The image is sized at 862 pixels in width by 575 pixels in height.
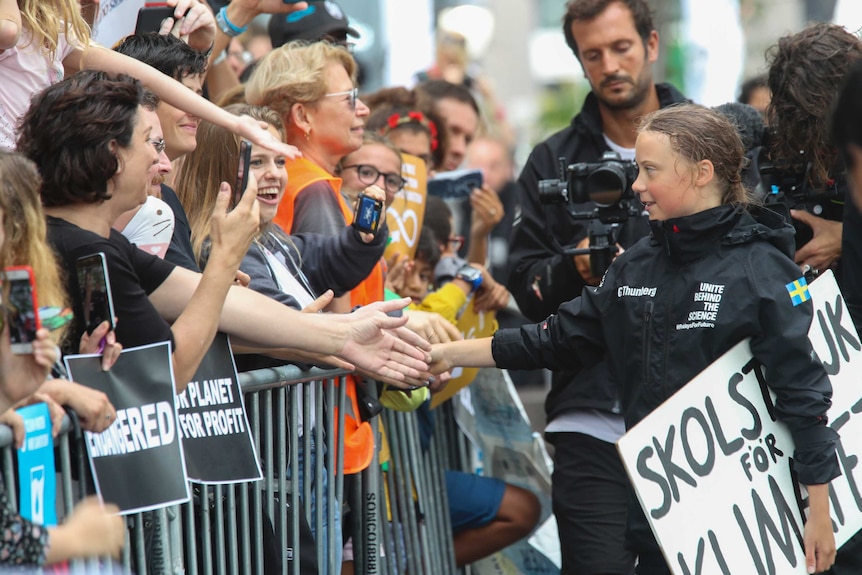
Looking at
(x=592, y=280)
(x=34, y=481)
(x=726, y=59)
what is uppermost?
(x=726, y=59)

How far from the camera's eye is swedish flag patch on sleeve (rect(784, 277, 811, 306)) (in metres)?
3.77

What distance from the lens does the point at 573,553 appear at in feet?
16.3

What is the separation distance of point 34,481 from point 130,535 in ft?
1.66

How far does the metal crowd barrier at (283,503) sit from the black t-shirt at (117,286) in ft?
0.98

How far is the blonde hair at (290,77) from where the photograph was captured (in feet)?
16.7

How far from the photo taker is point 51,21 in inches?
148

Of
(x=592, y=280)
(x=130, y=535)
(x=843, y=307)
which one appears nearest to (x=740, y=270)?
(x=843, y=307)

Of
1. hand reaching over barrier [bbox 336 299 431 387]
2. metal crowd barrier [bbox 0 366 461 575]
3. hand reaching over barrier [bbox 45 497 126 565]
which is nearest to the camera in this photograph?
hand reaching over barrier [bbox 45 497 126 565]

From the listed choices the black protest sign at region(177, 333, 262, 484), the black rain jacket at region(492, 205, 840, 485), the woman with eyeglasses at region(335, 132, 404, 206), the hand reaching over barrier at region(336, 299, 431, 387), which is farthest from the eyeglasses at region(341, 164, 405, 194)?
the black protest sign at region(177, 333, 262, 484)

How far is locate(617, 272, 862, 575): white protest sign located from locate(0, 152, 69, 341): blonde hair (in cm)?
167

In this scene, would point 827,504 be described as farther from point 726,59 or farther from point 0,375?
point 726,59

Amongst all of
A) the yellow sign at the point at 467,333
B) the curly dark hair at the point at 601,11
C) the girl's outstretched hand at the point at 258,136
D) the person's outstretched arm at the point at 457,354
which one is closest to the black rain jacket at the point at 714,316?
the person's outstretched arm at the point at 457,354

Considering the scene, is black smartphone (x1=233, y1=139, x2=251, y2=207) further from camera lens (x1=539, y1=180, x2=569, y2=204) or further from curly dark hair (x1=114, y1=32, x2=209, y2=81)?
camera lens (x1=539, y1=180, x2=569, y2=204)

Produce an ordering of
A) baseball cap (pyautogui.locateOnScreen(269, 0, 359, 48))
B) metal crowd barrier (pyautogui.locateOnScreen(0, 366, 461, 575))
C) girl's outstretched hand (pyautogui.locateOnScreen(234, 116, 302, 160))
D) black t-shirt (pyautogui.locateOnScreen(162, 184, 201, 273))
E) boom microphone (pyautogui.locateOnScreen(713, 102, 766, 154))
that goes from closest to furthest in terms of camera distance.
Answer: metal crowd barrier (pyautogui.locateOnScreen(0, 366, 461, 575))
girl's outstretched hand (pyautogui.locateOnScreen(234, 116, 302, 160))
black t-shirt (pyautogui.locateOnScreen(162, 184, 201, 273))
boom microphone (pyautogui.locateOnScreen(713, 102, 766, 154))
baseball cap (pyautogui.locateOnScreen(269, 0, 359, 48))
